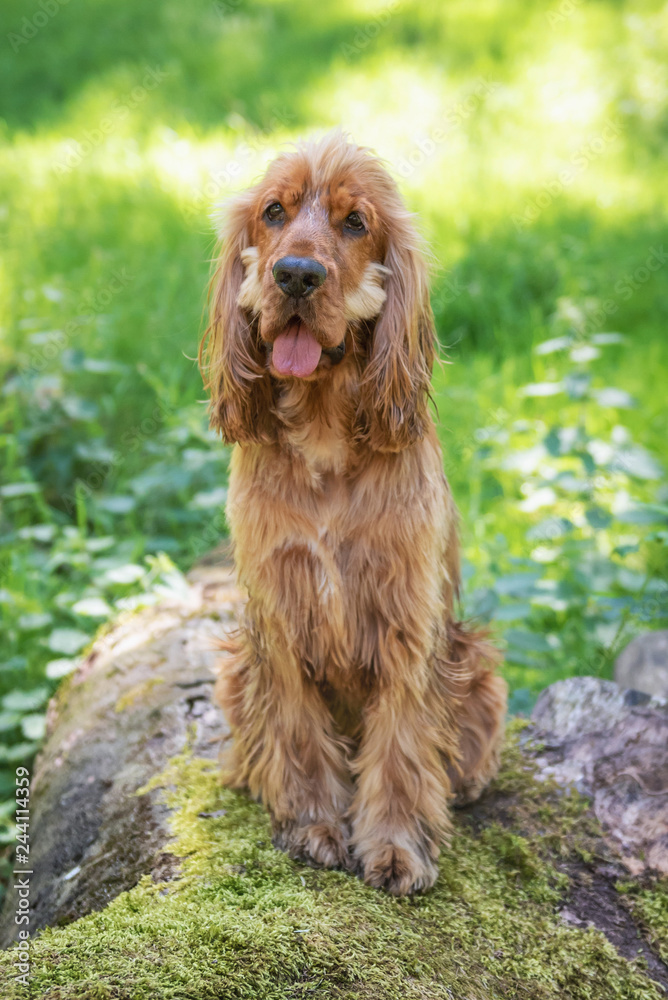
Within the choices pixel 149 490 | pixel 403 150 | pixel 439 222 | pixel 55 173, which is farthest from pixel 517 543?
pixel 55 173

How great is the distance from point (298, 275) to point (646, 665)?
2335mm

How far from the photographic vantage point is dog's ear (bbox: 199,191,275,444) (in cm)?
265

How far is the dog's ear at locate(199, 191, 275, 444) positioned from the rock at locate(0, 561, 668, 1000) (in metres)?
1.16

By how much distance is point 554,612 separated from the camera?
15.3 ft

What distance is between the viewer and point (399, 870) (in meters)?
2.59

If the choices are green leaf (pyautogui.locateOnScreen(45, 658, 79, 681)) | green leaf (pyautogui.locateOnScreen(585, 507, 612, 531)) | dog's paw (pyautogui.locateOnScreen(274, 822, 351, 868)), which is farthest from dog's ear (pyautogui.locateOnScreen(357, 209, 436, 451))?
green leaf (pyautogui.locateOnScreen(45, 658, 79, 681))

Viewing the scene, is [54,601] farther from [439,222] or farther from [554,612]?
[439,222]

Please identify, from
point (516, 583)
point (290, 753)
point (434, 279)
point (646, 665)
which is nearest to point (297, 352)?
point (434, 279)

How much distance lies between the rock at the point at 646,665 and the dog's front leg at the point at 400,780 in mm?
1297

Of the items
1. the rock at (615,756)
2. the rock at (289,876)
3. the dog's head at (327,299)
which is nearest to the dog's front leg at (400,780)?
the rock at (289,876)

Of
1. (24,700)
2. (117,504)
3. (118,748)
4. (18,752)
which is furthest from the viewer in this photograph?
(117,504)

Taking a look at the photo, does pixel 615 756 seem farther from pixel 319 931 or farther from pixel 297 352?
pixel 297 352

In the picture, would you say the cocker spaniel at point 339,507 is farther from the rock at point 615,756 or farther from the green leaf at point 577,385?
the green leaf at point 577,385

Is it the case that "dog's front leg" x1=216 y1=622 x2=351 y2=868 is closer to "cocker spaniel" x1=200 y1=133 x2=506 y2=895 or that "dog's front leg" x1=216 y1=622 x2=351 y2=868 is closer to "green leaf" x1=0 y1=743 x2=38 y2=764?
"cocker spaniel" x1=200 y1=133 x2=506 y2=895
